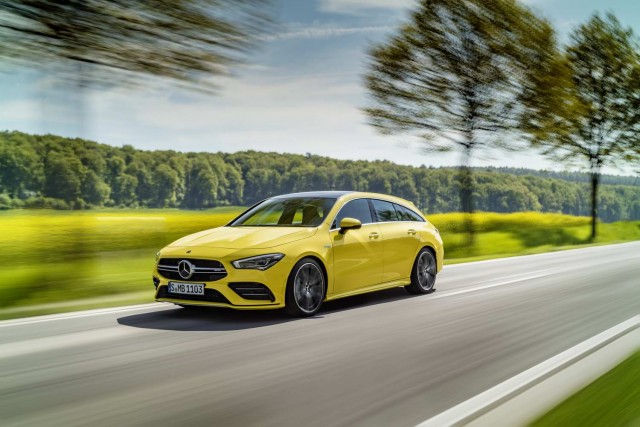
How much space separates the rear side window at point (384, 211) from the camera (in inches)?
416

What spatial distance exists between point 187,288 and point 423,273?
4375 mm

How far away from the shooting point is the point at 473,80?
88.8 feet

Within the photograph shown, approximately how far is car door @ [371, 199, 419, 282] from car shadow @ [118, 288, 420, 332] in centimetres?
69

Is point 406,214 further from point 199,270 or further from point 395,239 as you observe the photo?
point 199,270

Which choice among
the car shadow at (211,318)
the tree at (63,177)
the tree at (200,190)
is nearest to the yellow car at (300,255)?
the car shadow at (211,318)

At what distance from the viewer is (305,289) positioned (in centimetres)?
872

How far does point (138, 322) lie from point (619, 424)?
575cm

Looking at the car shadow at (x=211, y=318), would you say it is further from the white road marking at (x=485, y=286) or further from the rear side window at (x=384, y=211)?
the white road marking at (x=485, y=286)

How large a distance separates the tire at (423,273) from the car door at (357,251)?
1.21 m

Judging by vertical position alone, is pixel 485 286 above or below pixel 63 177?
below

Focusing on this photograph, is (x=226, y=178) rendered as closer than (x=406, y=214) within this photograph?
No

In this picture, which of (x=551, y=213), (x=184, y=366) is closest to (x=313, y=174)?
(x=551, y=213)

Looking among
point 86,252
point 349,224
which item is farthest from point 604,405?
point 86,252

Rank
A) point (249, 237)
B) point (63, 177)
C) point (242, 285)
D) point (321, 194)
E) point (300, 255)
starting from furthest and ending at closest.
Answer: point (63, 177) < point (321, 194) < point (249, 237) < point (300, 255) < point (242, 285)
